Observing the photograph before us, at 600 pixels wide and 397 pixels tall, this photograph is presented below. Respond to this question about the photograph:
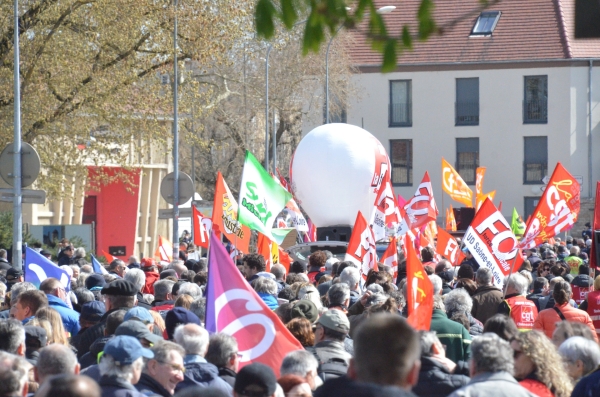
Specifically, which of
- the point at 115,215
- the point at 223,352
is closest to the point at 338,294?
the point at 223,352

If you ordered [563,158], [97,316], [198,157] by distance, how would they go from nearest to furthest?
[97,316]
[563,158]
[198,157]

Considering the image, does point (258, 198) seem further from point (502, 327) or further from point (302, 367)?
point (302, 367)

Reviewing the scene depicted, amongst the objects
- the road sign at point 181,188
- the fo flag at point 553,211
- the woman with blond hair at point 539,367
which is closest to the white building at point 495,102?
the road sign at point 181,188

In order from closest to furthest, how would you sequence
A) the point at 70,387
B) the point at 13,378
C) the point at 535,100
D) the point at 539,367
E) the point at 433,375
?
the point at 70,387
the point at 13,378
the point at 539,367
the point at 433,375
the point at 535,100

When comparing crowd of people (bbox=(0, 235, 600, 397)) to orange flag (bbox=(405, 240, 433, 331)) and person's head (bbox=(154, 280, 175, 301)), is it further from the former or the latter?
orange flag (bbox=(405, 240, 433, 331))

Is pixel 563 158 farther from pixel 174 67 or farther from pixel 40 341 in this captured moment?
pixel 40 341

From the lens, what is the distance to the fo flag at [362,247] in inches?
578

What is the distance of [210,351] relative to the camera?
6.36m

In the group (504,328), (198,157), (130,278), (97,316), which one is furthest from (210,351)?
(198,157)

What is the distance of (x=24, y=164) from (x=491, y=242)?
6842mm

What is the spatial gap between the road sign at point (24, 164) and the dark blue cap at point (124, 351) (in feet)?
31.9

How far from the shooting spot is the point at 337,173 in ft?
79.7

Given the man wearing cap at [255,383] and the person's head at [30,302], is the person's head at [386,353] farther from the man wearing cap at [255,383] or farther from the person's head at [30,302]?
the person's head at [30,302]

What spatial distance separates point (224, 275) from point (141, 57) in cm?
1718
